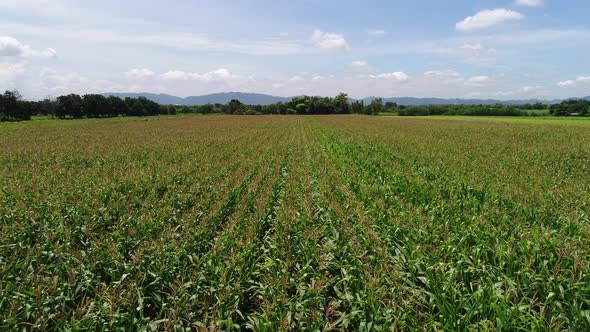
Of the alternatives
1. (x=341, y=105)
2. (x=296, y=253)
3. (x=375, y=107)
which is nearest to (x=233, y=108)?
(x=341, y=105)

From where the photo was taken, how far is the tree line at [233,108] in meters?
81.4

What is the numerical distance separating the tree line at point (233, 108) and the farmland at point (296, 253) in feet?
314

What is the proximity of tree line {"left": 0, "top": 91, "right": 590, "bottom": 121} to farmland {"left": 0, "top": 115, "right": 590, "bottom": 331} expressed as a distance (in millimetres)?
95817

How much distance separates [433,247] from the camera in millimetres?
5277

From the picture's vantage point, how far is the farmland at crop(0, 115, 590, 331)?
359 cm

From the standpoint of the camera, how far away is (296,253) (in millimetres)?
5559

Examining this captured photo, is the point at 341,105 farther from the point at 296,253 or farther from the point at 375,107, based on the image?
the point at 296,253

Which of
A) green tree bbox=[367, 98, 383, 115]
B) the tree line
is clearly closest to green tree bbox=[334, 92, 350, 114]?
the tree line

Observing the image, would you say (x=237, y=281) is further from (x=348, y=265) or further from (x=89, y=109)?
(x=89, y=109)

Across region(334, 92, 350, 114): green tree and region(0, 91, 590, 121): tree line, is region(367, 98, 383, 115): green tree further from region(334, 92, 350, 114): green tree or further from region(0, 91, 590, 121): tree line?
region(334, 92, 350, 114): green tree

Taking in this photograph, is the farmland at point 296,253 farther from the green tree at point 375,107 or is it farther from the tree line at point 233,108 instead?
the green tree at point 375,107

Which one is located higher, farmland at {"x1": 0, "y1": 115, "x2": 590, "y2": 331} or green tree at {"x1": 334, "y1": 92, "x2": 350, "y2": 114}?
green tree at {"x1": 334, "y1": 92, "x2": 350, "y2": 114}

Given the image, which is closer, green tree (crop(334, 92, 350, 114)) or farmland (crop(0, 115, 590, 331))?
farmland (crop(0, 115, 590, 331))

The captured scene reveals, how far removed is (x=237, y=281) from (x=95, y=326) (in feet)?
5.82
